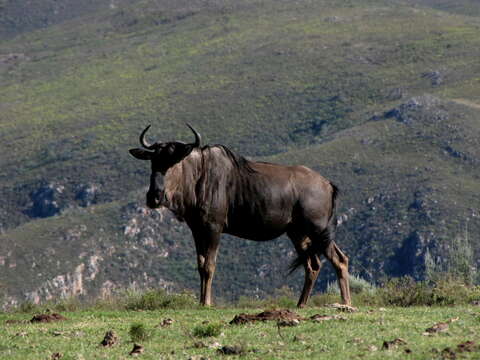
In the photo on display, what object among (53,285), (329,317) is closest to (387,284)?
(329,317)

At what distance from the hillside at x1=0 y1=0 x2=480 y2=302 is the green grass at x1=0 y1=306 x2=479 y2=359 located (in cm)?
2894

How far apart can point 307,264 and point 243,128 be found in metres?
73.0

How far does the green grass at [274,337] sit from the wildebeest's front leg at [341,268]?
1.94 metres

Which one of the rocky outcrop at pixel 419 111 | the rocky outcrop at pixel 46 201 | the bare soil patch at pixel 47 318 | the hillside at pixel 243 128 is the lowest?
the rocky outcrop at pixel 46 201

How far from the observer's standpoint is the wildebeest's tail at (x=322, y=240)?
16062 mm

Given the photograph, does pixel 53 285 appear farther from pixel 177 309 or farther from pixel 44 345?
pixel 44 345

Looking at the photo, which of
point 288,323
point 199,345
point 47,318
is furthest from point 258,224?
point 199,345

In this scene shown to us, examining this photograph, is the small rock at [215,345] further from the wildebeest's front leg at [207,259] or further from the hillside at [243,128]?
the hillside at [243,128]

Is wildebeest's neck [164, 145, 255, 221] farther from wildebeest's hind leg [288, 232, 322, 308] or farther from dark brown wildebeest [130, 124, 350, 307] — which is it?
wildebeest's hind leg [288, 232, 322, 308]

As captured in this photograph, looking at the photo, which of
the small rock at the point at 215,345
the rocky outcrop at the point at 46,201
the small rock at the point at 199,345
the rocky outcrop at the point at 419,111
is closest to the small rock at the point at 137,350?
Answer: the small rock at the point at 199,345

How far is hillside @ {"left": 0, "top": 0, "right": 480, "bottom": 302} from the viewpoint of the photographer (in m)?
63.3

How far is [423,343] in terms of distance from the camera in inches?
417

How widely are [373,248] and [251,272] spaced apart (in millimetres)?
7423

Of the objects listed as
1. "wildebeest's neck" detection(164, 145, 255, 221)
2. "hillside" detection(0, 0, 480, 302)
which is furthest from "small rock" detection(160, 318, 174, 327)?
"hillside" detection(0, 0, 480, 302)
